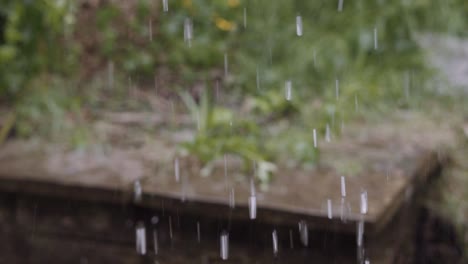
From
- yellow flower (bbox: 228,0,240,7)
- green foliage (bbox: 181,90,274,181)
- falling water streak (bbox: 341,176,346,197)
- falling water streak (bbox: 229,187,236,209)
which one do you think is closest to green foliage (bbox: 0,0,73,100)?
green foliage (bbox: 181,90,274,181)

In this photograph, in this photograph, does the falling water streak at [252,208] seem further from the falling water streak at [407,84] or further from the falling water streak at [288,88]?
the falling water streak at [407,84]

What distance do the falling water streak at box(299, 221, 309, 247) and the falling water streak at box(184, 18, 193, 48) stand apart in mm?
1703

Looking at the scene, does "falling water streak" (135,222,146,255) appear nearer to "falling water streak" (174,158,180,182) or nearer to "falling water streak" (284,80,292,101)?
"falling water streak" (174,158,180,182)

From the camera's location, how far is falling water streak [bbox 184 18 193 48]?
3104 millimetres

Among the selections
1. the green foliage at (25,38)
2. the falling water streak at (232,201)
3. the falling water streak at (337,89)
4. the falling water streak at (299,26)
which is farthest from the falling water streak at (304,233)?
the falling water streak at (299,26)

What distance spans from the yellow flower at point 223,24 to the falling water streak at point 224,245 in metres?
1.61

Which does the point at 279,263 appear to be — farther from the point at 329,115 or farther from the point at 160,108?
the point at 160,108

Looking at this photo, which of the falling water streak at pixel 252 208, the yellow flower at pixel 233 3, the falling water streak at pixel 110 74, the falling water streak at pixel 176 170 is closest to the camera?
the falling water streak at pixel 252 208

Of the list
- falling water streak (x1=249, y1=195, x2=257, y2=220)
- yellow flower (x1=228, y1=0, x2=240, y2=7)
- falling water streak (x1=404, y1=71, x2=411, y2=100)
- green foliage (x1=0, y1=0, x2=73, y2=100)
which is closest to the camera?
falling water streak (x1=249, y1=195, x2=257, y2=220)

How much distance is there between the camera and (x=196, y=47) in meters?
3.05

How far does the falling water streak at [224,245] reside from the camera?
5.52 ft

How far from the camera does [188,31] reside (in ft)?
10.3

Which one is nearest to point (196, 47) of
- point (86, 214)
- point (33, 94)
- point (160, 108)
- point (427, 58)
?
point (160, 108)

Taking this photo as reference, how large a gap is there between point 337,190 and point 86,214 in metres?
0.75
